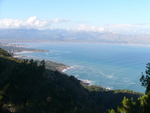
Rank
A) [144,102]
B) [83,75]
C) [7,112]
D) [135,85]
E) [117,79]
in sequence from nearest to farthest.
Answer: [144,102] → [7,112] → [135,85] → [117,79] → [83,75]

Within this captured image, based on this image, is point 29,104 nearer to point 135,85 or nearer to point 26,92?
point 26,92

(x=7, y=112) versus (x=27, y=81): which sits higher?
(x=27, y=81)

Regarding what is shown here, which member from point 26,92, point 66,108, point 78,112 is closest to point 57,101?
point 66,108

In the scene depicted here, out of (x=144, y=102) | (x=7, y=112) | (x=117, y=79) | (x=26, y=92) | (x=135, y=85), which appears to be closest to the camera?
A: (x=144, y=102)

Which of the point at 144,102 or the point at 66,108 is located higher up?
the point at 144,102

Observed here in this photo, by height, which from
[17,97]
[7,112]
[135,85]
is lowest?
[135,85]

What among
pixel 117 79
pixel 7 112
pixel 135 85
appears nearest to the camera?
pixel 7 112

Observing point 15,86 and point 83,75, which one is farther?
point 83,75

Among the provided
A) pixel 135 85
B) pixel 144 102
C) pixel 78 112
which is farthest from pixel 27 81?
pixel 135 85

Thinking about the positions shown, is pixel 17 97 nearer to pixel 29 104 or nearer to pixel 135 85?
pixel 29 104
